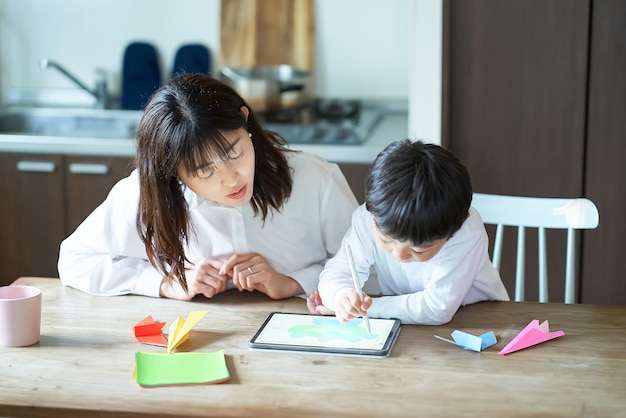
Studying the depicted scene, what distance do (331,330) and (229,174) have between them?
0.34m

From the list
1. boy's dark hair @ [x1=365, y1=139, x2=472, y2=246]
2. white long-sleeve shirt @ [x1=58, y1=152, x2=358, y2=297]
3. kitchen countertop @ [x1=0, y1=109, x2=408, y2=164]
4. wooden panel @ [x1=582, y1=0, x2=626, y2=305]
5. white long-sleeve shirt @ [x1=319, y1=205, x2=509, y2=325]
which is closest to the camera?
boy's dark hair @ [x1=365, y1=139, x2=472, y2=246]

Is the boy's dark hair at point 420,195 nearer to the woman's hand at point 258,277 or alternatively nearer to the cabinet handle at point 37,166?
the woman's hand at point 258,277

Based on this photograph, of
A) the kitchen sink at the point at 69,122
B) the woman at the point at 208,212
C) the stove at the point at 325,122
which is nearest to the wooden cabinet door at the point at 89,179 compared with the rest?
the kitchen sink at the point at 69,122

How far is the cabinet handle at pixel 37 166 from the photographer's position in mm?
2982

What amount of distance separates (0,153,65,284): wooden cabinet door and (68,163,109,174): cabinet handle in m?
0.05

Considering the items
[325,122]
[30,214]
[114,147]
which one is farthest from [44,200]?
[325,122]

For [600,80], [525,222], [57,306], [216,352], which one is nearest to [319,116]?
[600,80]

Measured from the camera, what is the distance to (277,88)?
130 inches

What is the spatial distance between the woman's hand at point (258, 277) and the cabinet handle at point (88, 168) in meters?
1.34

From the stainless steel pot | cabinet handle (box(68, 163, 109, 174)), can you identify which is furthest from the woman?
the stainless steel pot

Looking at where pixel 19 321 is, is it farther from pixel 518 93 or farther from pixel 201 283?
pixel 518 93

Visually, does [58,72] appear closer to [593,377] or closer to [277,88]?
[277,88]

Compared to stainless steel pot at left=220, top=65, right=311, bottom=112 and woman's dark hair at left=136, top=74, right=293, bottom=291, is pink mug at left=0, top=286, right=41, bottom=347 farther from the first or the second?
stainless steel pot at left=220, top=65, right=311, bottom=112

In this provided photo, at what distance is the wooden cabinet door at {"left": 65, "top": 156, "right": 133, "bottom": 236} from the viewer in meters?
2.96
